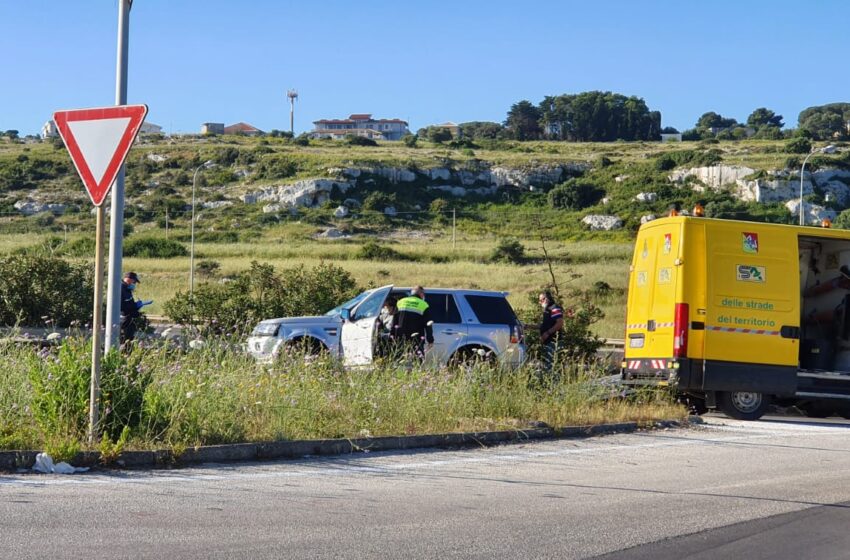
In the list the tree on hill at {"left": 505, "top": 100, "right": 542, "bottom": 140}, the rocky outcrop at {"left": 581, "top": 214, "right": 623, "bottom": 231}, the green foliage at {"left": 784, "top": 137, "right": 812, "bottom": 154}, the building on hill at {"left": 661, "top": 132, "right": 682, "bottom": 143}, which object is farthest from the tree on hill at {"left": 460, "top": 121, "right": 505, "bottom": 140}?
the rocky outcrop at {"left": 581, "top": 214, "right": 623, "bottom": 231}

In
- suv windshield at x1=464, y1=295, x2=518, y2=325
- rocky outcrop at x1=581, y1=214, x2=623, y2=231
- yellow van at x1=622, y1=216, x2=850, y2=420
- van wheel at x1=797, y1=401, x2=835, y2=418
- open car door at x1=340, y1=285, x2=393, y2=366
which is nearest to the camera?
yellow van at x1=622, y1=216, x2=850, y2=420

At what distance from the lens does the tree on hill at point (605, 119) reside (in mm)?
137750

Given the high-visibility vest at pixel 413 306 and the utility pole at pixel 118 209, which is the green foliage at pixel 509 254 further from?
the utility pole at pixel 118 209

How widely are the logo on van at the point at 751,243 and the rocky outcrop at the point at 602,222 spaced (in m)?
61.0

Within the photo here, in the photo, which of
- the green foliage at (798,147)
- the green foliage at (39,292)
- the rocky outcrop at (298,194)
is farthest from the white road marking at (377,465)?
the green foliage at (798,147)

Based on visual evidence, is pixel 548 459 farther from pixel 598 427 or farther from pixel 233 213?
pixel 233 213

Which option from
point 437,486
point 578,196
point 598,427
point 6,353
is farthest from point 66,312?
point 578,196

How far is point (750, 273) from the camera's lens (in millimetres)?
15344

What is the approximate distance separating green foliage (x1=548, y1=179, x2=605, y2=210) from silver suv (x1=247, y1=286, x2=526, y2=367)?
227 feet

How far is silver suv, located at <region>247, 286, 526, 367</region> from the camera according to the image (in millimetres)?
16953

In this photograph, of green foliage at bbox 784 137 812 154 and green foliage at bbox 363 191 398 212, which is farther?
green foliage at bbox 784 137 812 154

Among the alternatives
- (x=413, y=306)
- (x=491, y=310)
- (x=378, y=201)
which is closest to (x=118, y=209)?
(x=413, y=306)

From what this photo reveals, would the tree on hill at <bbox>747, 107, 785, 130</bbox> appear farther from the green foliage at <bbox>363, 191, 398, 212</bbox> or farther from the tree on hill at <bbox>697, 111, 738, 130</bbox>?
the green foliage at <bbox>363, 191, 398, 212</bbox>

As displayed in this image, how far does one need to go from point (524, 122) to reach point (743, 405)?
136409 mm
